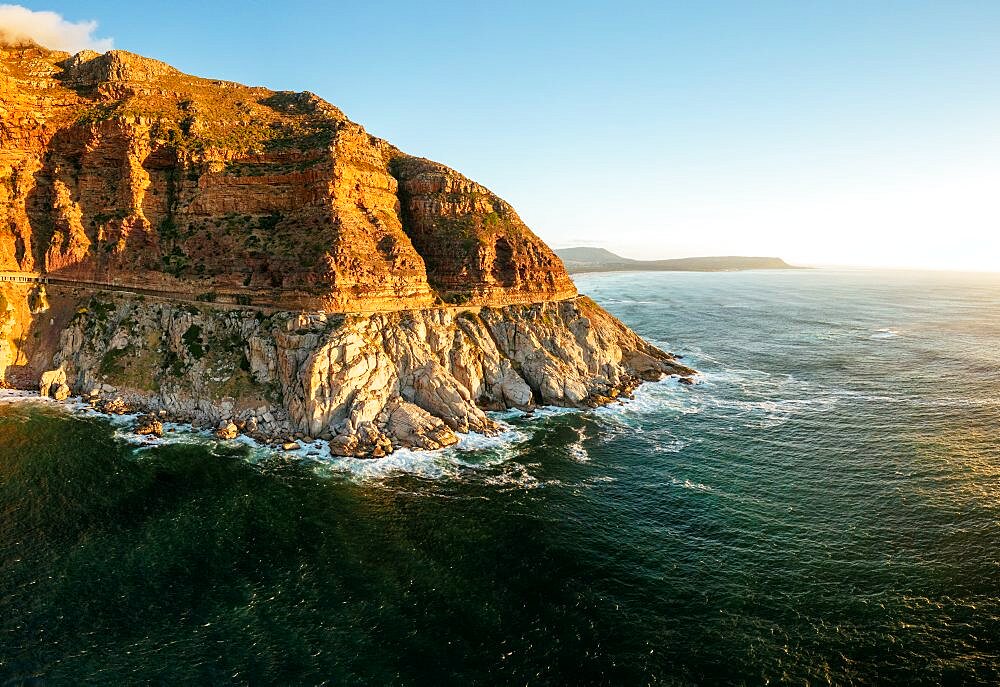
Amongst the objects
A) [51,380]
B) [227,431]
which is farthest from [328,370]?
[51,380]

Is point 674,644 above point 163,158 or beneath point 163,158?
beneath

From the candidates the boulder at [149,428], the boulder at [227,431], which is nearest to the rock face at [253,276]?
the boulder at [227,431]

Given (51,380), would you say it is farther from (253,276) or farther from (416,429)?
(416,429)

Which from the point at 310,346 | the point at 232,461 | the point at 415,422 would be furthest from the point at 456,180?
the point at 232,461

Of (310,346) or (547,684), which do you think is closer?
(547,684)

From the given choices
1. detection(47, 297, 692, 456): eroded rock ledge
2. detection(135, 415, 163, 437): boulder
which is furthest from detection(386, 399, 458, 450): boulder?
detection(135, 415, 163, 437): boulder

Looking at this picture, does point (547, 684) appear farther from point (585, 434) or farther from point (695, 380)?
point (695, 380)
